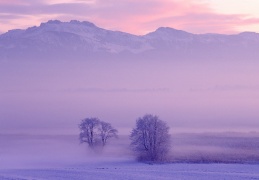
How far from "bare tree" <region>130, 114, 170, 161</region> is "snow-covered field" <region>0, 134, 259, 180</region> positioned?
129 centimetres

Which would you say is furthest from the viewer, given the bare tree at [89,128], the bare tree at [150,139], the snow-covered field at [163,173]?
the bare tree at [89,128]

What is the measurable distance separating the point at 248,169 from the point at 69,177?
44.1 ft

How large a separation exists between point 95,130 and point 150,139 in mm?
8478

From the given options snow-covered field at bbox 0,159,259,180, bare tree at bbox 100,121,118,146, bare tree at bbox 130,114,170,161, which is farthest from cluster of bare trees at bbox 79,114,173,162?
snow-covered field at bbox 0,159,259,180

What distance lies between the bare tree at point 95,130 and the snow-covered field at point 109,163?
1.78 meters

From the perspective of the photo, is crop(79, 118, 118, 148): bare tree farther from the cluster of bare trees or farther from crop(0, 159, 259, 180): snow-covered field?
crop(0, 159, 259, 180): snow-covered field

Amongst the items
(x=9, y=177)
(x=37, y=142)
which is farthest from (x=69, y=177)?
(x=37, y=142)

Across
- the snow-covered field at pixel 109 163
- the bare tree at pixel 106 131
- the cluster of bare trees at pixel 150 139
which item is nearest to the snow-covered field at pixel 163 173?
the snow-covered field at pixel 109 163

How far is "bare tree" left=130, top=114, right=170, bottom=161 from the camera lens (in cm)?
6134

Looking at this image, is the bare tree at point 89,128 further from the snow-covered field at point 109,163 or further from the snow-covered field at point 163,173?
the snow-covered field at point 163,173

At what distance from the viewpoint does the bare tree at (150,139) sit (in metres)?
61.3

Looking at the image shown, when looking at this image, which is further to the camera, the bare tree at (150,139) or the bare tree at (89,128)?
the bare tree at (89,128)

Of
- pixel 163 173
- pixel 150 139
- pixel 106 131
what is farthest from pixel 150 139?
pixel 163 173

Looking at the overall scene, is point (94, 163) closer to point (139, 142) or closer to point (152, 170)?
point (139, 142)
